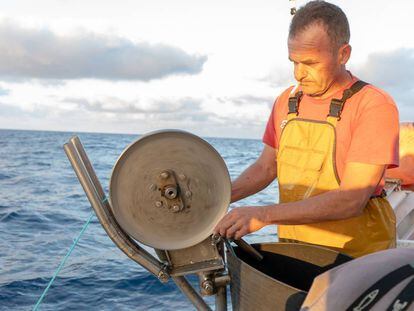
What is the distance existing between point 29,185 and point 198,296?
17688mm

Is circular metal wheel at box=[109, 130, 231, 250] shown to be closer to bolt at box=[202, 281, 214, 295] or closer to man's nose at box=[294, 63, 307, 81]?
bolt at box=[202, 281, 214, 295]

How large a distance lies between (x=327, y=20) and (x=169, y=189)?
1.10 meters

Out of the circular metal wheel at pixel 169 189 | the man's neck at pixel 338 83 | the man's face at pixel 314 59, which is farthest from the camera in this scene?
the man's neck at pixel 338 83

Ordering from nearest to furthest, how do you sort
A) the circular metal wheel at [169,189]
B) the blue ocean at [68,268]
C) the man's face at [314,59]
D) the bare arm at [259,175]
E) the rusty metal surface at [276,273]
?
the rusty metal surface at [276,273] → the circular metal wheel at [169,189] → the man's face at [314,59] → the bare arm at [259,175] → the blue ocean at [68,268]

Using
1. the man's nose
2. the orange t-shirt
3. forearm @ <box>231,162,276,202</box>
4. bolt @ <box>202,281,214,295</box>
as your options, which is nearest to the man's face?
the man's nose

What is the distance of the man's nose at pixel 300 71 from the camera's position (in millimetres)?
2564

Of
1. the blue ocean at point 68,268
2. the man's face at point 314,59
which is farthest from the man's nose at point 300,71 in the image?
the blue ocean at point 68,268

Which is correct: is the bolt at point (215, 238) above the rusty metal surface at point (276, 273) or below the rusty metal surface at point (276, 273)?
above

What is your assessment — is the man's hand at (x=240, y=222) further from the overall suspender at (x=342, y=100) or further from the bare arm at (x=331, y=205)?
the overall suspender at (x=342, y=100)

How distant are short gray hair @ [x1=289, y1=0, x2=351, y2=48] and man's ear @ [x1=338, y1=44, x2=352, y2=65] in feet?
0.08

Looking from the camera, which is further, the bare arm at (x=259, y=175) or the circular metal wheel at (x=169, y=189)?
the bare arm at (x=259, y=175)

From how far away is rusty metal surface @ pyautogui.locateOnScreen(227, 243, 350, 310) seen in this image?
1998 mm

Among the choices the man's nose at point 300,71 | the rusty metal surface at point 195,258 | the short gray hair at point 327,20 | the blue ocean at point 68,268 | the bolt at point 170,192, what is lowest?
the blue ocean at point 68,268

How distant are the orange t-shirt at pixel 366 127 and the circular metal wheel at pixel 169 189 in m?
0.64
